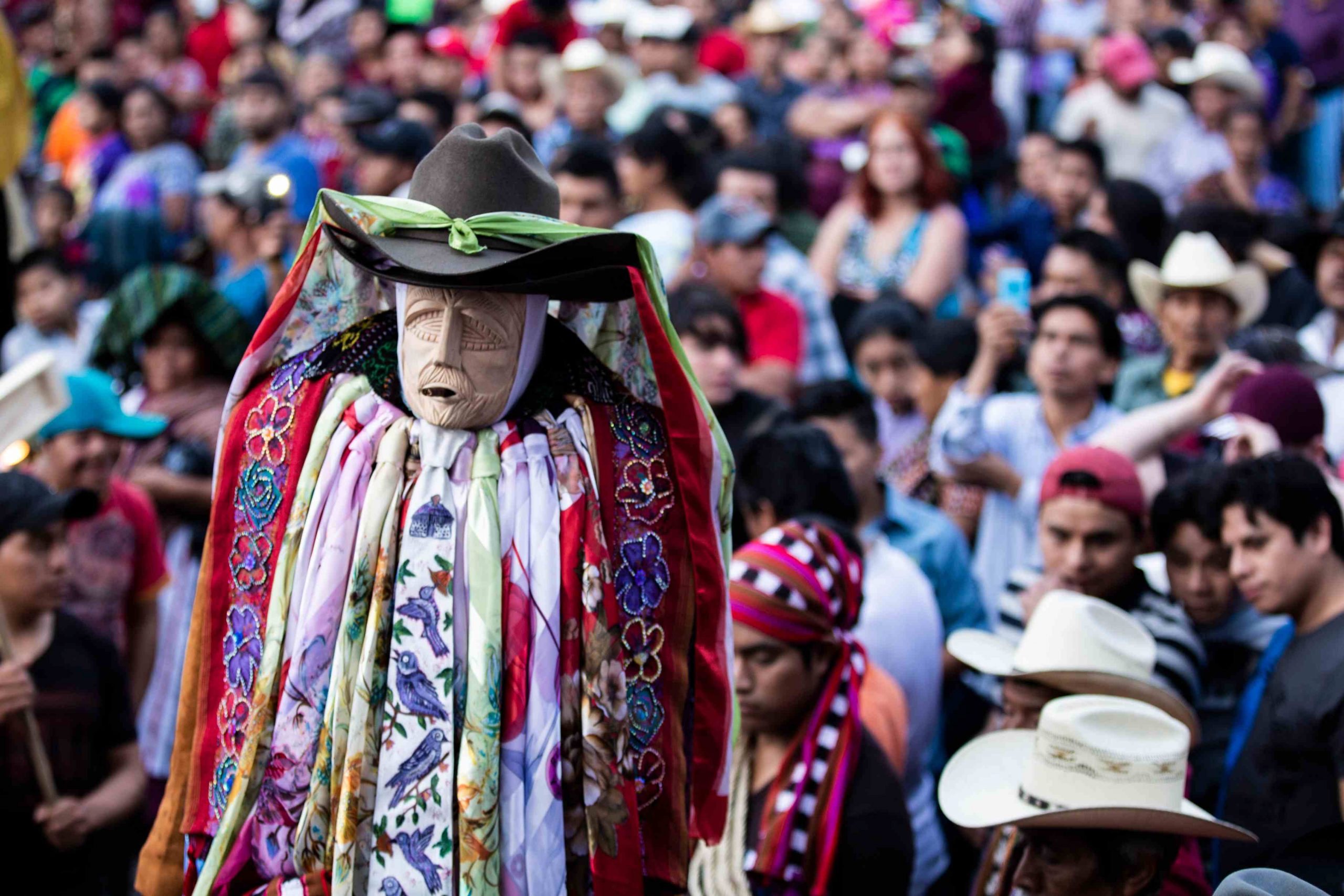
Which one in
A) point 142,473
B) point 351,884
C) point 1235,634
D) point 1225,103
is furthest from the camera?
point 1225,103

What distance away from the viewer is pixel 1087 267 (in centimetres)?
655

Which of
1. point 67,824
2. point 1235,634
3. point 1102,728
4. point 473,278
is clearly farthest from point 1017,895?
point 67,824

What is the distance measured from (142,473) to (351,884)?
317 centimetres

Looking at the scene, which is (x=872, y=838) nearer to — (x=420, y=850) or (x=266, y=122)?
(x=420, y=850)

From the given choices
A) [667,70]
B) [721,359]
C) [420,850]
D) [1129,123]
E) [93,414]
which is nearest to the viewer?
[420,850]

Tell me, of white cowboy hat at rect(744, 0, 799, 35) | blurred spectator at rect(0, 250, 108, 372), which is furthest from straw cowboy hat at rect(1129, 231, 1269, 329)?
white cowboy hat at rect(744, 0, 799, 35)

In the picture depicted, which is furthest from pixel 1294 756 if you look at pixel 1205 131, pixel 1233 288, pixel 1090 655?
pixel 1205 131

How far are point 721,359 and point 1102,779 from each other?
101 inches

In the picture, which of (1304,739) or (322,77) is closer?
(1304,739)

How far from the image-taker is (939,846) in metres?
4.23

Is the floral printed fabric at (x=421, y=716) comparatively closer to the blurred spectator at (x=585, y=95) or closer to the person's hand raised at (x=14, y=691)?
the person's hand raised at (x=14, y=691)

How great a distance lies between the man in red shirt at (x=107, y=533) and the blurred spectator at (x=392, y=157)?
7.53 ft

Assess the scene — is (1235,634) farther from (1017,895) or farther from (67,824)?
(67,824)

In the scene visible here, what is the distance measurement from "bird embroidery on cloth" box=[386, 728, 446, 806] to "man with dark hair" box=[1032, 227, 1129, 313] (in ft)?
14.4
